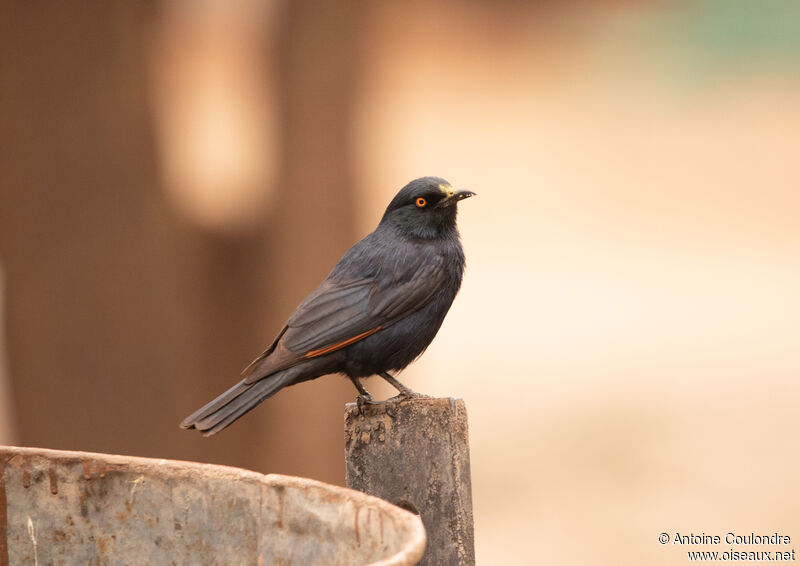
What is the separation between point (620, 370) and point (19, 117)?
9068 millimetres

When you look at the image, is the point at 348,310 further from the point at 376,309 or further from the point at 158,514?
the point at 158,514

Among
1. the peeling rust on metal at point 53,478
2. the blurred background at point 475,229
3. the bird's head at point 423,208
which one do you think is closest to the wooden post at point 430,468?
the peeling rust on metal at point 53,478

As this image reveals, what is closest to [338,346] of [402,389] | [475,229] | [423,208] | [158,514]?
[402,389]

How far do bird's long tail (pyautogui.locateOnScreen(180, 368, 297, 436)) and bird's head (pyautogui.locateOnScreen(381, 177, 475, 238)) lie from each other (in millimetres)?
817

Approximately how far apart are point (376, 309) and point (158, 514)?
4.96ft

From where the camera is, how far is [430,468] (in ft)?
11.4

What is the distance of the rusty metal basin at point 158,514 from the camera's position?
270 cm

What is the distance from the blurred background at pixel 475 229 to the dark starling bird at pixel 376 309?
66.7 inches

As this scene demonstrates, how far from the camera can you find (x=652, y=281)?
1448 cm

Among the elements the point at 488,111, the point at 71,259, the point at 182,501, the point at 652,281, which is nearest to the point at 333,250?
the point at 71,259

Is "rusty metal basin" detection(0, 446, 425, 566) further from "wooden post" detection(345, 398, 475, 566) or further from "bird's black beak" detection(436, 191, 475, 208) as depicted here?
"bird's black beak" detection(436, 191, 475, 208)

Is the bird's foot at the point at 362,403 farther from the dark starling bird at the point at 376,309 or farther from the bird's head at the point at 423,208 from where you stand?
the bird's head at the point at 423,208

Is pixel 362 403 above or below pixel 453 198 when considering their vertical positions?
below

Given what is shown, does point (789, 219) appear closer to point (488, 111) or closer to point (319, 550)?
point (488, 111)
